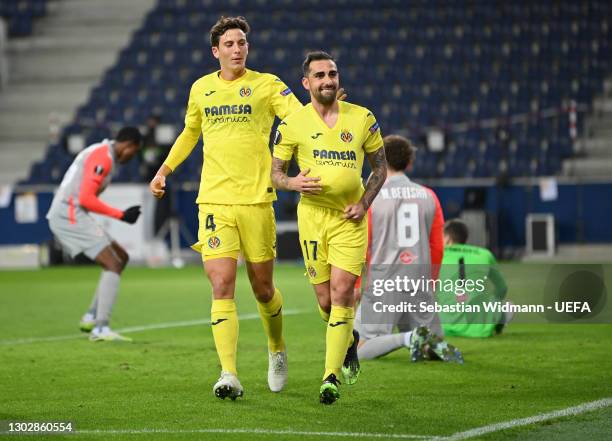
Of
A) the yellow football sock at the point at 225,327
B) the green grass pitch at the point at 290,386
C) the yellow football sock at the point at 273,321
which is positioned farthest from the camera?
the yellow football sock at the point at 273,321

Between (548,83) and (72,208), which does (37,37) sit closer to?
(548,83)

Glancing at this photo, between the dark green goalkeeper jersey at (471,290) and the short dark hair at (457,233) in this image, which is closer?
the dark green goalkeeper jersey at (471,290)

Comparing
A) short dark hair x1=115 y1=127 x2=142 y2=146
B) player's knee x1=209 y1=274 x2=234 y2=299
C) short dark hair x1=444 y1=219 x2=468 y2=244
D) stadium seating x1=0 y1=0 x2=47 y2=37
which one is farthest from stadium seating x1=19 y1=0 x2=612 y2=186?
player's knee x1=209 y1=274 x2=234 y2=299

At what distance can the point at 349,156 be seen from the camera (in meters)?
6.77

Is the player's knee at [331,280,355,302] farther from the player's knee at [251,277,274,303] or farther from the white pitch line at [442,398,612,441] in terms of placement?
the white pitch line at [442,398,612,441]

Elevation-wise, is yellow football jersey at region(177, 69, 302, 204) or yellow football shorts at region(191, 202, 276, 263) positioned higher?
yellow football jersey at region(177, 69, 302, 204)

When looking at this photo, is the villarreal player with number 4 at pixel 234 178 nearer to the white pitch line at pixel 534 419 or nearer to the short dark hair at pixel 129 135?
the white pitch line at pixel 534 419

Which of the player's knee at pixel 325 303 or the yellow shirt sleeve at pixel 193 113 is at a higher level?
the yellow shirt sleeve at pixel 193 113

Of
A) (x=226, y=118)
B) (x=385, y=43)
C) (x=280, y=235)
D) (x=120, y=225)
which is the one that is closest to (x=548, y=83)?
(x=385, y=43)

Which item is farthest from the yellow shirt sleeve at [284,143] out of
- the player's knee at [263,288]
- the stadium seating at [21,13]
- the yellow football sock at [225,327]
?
the stadium seating at [21,13]

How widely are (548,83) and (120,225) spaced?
32.1ft

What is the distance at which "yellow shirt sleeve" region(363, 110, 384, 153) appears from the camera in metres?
6.83

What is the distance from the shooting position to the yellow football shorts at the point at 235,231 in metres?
7.02

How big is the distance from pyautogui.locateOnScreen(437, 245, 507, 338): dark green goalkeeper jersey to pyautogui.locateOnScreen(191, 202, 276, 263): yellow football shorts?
3209 mm
